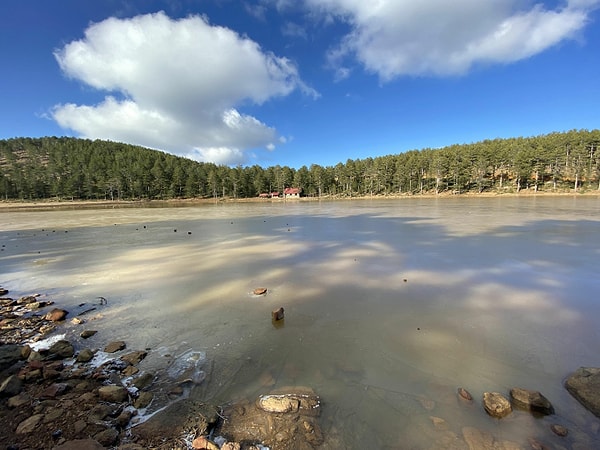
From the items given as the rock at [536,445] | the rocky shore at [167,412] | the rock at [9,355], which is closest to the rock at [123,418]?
the rocky shore at [167,412]

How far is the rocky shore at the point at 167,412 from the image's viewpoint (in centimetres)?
321

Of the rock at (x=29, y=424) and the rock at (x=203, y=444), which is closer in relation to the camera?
the rock at (x=203, y=444)

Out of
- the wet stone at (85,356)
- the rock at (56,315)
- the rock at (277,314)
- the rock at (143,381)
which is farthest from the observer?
the rock at (56,315)

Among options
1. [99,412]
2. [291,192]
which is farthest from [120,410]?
[291,192]

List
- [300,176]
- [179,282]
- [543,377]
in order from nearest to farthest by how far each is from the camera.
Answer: [543,377]
[179,282]
[300,176]

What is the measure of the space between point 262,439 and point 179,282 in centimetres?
666

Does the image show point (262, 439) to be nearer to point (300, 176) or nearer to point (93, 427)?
point (93, 427)

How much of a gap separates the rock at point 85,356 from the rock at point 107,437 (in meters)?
2.17

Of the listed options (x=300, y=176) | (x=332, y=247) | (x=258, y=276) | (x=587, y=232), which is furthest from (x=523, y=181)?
(x=258, y=276)

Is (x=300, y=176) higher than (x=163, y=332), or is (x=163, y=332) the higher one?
(x=300, y=176)

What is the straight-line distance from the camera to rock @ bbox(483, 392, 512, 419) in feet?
11.7

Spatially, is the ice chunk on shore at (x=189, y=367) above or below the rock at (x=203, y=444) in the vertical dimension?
below

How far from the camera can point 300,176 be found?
338ft

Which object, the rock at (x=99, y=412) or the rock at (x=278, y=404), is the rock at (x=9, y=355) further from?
the rock at (x=278, y=404)
